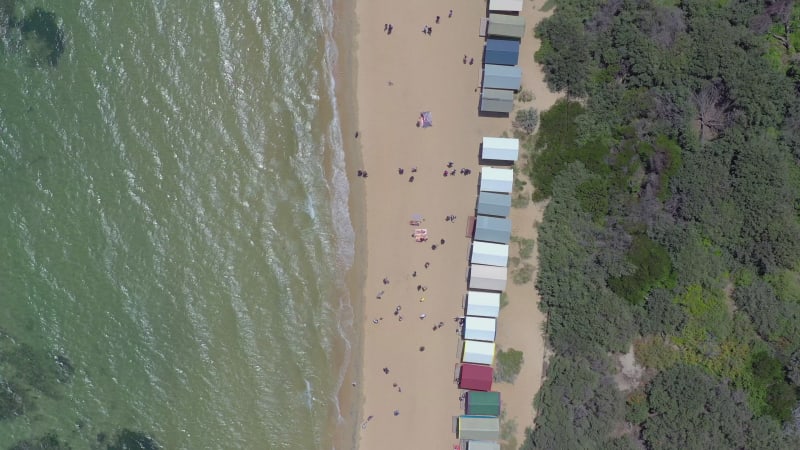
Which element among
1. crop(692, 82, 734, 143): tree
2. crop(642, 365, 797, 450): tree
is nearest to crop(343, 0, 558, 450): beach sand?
crop(642, 365, 797, 450): tree

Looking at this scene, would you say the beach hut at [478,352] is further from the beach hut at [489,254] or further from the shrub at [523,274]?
the beach hut at [489,254]

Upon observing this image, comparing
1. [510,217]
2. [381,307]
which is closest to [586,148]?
Result: [510,217]

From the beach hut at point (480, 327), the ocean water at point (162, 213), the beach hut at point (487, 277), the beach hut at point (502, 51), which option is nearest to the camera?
the ocean water at point (162, 213)

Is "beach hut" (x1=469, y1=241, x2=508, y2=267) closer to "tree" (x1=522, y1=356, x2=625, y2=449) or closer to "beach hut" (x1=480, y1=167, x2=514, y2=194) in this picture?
"beach hut" (x1=480, y1=167, x2=514, y2=194)

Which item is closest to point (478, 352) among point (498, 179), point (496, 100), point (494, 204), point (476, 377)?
point (476, 377)

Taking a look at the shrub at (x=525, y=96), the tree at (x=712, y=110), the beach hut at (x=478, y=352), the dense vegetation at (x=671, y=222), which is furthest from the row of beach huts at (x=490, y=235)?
the tree at (x=712, y=110)
